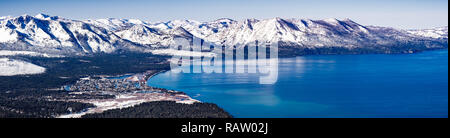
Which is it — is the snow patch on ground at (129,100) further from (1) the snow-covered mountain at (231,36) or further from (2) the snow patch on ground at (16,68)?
(1) the snow-covered mountain at (231,36)

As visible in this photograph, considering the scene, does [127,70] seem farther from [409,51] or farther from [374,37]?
[374,37]

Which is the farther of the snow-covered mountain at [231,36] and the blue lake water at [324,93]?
the snow-covered mountain at [231,36]

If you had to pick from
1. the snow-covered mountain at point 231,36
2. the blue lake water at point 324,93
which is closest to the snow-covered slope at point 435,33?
the snow-covered mountain at point 231,36

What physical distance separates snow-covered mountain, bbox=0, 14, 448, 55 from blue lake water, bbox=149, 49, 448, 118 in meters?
56.3

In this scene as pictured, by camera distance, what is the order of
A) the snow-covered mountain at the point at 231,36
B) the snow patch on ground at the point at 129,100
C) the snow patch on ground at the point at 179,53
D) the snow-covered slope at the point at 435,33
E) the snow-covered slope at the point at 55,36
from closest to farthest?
the snow patch on ground at the point at 129,100, the snow patch on ground at the point at 179,53, the snow-covered slope at the point at 55,36, the snow-covered mountain at the point at 231,36, the snow-covered slope at the point at 435,33

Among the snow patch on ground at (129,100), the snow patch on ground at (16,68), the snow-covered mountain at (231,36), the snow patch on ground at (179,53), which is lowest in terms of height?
the snow patch on ground at (129,100)

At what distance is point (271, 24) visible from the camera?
147250mm

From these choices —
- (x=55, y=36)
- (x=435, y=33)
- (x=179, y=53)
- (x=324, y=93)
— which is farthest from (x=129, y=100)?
(x=435, y=33)

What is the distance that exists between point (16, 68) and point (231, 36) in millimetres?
87807

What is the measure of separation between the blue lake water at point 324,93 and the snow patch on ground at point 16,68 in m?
19.6

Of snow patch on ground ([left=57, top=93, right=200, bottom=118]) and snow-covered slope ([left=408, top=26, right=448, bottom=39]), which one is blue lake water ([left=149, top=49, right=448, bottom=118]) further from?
snow-covered slope ([left=408, top=26, right=448, bottom=39])

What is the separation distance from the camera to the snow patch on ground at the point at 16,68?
214 ft

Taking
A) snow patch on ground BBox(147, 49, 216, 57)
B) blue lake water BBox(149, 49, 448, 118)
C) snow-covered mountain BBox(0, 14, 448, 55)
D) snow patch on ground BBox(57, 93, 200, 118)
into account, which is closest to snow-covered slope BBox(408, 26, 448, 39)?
snow-covered mountain BBox(0, 14, 448, 55)

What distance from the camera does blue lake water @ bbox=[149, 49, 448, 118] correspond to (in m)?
35.2
